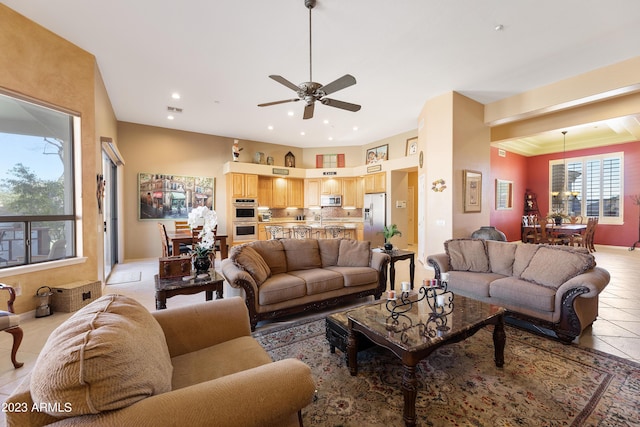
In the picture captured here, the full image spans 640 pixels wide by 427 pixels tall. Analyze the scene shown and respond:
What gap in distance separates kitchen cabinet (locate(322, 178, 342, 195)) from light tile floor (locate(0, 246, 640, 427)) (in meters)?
4.40

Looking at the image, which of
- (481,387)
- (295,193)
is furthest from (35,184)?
(295,193)

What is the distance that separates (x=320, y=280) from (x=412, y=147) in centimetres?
576

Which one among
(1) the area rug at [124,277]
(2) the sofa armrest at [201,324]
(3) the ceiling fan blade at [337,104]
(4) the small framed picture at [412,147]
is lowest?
(1) the area rug at [124,277]

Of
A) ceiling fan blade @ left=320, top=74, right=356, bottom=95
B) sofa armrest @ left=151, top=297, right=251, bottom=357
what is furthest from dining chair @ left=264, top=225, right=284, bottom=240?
sofa armrest @ left=151, top=297, right=251, bottom=357

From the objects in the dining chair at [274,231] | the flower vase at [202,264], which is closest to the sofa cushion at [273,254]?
the flower vase at [202,264]

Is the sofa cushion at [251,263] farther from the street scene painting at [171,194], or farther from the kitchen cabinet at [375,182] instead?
the kitchen cabinet at [375,182]

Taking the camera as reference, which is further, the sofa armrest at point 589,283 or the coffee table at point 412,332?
the sofa armrest at point 589,283

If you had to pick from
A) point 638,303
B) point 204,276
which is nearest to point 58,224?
point 204,276

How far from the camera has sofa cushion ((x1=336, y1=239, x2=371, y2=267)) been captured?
3.91 meters

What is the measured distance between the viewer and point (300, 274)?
3494mm

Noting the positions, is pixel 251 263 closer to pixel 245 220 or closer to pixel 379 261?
pixel 379 261

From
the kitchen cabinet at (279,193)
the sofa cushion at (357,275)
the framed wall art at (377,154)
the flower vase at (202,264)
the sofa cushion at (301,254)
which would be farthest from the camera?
the kitchen cabinet at (279,193)

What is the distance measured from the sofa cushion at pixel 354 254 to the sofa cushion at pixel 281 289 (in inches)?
35.6

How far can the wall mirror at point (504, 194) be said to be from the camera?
8.53 metres
